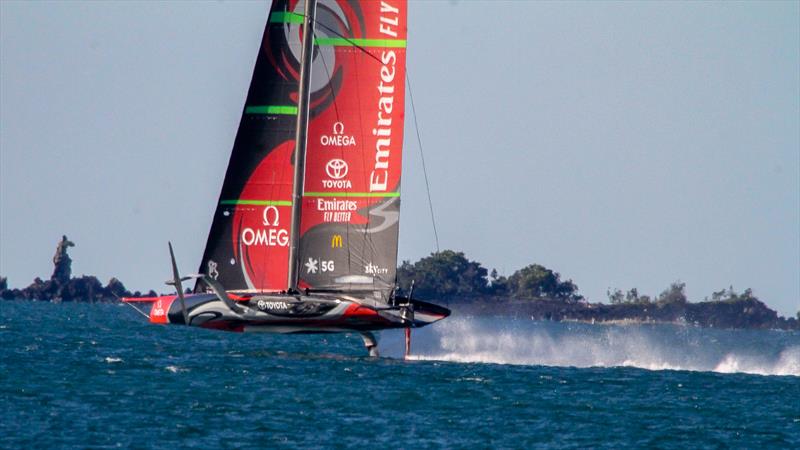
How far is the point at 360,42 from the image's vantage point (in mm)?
47188

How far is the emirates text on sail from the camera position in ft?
154

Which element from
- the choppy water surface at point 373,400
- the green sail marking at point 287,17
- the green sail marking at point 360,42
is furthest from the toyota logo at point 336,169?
the choppy water surface at point 373,400

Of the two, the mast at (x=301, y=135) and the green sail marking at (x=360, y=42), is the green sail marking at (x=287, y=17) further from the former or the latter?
the green sail marking at (x=360, y=42)

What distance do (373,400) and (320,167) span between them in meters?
9.86

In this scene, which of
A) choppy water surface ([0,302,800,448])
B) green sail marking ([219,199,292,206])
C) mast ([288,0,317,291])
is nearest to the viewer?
choppy water surface ([0,302,800,448])

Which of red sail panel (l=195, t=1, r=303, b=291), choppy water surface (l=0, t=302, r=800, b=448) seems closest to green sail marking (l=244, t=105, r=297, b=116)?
red sail panel (l=195, t=1, r=303, b=291)

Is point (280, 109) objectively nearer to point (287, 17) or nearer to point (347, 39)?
point (287, 17)

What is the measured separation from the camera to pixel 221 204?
4734 centimetres

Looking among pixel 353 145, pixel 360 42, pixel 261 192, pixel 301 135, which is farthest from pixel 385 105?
pixel 261 192

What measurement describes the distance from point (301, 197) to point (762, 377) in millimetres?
18523

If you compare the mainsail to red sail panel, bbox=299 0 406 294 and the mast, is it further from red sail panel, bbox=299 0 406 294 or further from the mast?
the mast

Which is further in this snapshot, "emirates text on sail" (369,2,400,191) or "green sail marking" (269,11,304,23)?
"green sail marking" (269,11,304,23)

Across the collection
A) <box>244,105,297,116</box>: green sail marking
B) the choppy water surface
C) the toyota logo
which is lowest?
the choppy water surface

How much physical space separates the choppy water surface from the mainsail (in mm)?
3090
